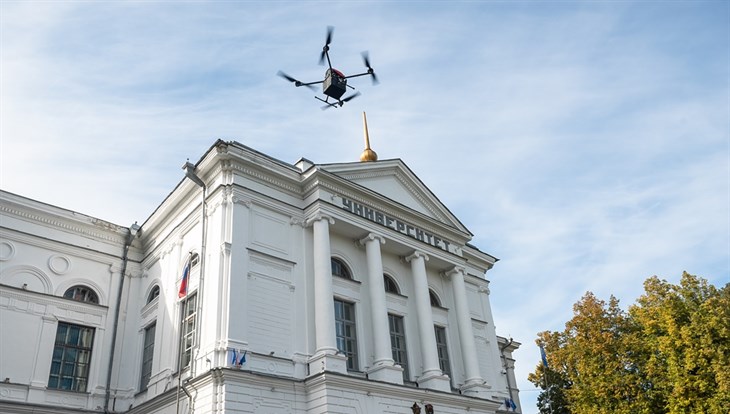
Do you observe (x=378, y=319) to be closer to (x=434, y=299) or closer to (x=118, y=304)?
(x=434, y=299)

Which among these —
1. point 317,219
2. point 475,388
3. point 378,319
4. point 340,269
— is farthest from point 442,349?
point 317,219

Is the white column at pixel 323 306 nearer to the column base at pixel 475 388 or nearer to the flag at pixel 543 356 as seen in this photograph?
the column base at pixel 475 388

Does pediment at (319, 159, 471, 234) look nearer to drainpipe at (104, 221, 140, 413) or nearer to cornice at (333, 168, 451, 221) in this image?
cornice at (333, 168, 451, 221)

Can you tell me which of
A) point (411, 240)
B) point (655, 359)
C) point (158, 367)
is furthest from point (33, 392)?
point (655, 359)

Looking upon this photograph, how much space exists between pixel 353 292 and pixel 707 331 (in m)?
14.2

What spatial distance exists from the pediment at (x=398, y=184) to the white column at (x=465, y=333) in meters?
2.20

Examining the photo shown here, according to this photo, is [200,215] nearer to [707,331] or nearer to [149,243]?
[149,243]

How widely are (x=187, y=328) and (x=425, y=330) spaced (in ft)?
25.6

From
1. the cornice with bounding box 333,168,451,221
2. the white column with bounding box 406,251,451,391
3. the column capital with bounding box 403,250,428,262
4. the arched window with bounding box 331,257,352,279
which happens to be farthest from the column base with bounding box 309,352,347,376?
the cornice with bounding box 333,168,451,221

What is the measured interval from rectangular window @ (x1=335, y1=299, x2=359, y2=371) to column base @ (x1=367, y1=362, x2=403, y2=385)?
63cm

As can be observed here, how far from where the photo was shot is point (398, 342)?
20.2 m

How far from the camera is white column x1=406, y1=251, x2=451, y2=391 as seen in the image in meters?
19.1

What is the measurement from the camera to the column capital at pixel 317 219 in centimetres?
1870

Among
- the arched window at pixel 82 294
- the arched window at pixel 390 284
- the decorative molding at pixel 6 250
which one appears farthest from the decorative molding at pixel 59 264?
the arched window at pixel 390 284
